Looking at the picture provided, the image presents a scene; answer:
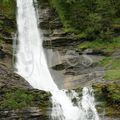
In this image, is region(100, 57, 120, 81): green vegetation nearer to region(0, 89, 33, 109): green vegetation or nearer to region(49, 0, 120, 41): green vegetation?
region(49, 0, 120, 41): green vegetation

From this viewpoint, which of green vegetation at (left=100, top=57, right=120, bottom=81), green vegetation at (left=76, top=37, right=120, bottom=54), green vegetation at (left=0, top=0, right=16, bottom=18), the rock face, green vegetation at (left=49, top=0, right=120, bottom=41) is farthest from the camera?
green vegetation at (left=0, top=0, right=16, bottom=18)

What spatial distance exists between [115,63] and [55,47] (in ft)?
20.8

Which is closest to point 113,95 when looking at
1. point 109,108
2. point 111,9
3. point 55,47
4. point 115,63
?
point 109,108

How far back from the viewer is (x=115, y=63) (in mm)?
39875

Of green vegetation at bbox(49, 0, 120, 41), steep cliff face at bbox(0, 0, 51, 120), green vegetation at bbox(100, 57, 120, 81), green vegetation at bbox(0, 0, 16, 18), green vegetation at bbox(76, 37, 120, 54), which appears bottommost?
steep cliff face at bbox(0, 0, 51, 120)

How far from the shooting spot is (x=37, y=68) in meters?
41.2

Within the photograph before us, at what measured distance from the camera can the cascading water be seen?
32.8 meters

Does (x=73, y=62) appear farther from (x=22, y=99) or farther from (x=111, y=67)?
(x=22, y=99)

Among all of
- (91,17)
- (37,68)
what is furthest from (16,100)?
(91,17)

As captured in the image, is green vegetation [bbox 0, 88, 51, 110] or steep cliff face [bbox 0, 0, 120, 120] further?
steep cliff face [bbox 0, 0, 120, 120]

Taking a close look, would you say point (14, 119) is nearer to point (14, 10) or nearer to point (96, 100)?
point (96, 100)

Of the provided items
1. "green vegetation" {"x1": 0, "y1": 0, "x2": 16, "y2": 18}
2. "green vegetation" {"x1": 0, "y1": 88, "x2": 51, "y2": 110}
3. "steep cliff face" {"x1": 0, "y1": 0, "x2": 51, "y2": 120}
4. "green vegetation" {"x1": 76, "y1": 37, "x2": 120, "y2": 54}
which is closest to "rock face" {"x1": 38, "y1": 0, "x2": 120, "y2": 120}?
"green vegetation" {"x1": 76, "y1": 37, "x2": 120, "y2": 54}

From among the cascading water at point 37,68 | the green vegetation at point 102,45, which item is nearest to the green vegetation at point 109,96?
the cascading water at point 37,68

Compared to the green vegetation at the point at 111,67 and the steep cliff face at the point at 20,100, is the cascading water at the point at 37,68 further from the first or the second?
the green vegetation at the point at 111,67
